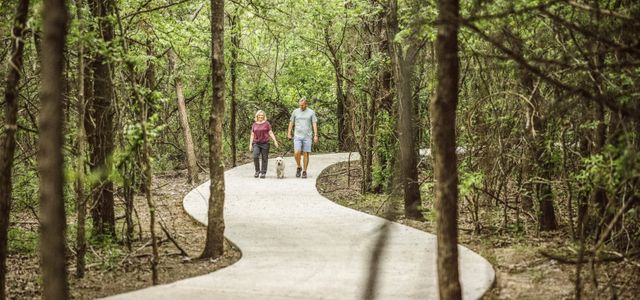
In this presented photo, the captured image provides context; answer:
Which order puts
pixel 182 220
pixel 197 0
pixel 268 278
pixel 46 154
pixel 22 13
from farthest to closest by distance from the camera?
pixel 197 0 < pixel 182 220 < pixel 268 278 < pixel 22 13 < pixel 46 154

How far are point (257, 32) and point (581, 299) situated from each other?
9.97m

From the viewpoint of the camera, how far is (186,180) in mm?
22781

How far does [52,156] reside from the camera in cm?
434

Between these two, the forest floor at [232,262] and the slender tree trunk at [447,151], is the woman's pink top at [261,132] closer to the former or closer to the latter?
the forest floor at [232,262]

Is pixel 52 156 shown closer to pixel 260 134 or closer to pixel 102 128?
pixel 102 128

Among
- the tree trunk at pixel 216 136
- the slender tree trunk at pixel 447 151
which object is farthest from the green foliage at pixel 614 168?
the tree trunk at pixel 216 136

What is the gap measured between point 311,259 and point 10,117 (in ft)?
14.4

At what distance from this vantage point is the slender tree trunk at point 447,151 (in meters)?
6.29

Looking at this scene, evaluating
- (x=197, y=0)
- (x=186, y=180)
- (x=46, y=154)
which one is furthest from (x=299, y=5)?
(x=46, y=154)

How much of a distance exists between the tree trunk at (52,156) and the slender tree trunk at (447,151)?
10.3 ft

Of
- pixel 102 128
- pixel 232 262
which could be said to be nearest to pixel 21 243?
pixel 102 128

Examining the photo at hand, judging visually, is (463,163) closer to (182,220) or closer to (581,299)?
(581,299)

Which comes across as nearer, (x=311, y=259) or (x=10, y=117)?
(x=10, y=117)

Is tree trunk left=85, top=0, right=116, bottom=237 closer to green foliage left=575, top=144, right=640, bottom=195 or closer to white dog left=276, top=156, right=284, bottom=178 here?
green foliage left=575, top=144, right=640, bottom=195
